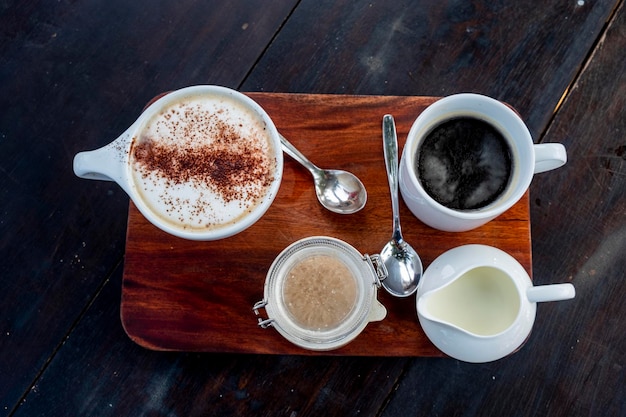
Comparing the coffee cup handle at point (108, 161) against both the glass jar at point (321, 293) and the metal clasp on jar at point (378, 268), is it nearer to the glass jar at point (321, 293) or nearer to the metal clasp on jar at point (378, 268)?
the glass jar at point (321, 293)

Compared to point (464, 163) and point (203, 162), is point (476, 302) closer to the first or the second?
point (464, 163)

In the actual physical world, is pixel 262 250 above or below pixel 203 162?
below

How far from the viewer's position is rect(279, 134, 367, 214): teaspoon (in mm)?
876

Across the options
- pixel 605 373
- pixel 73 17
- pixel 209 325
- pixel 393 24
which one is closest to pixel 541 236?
pixel 605 373

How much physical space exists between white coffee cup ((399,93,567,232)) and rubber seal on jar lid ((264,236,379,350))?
14cm

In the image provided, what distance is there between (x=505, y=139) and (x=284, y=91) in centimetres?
48

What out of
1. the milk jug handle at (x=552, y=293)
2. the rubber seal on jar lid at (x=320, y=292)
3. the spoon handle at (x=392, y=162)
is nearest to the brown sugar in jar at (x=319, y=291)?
the rubber seal on jar lid at (x=320, y=292)

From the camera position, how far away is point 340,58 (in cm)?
→ 114

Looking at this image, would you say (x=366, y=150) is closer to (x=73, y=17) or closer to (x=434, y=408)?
(x=434, y=408)

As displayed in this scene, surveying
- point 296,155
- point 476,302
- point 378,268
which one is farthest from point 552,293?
point 296,155

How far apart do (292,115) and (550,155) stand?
Result: 0.40 meters

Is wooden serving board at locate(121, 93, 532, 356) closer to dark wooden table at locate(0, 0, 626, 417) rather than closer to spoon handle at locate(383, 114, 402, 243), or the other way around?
spoon handle at locate(383, 114, 402, 243)

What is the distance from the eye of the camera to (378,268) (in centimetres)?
86

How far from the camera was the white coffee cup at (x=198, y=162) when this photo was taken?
2.60 ft
